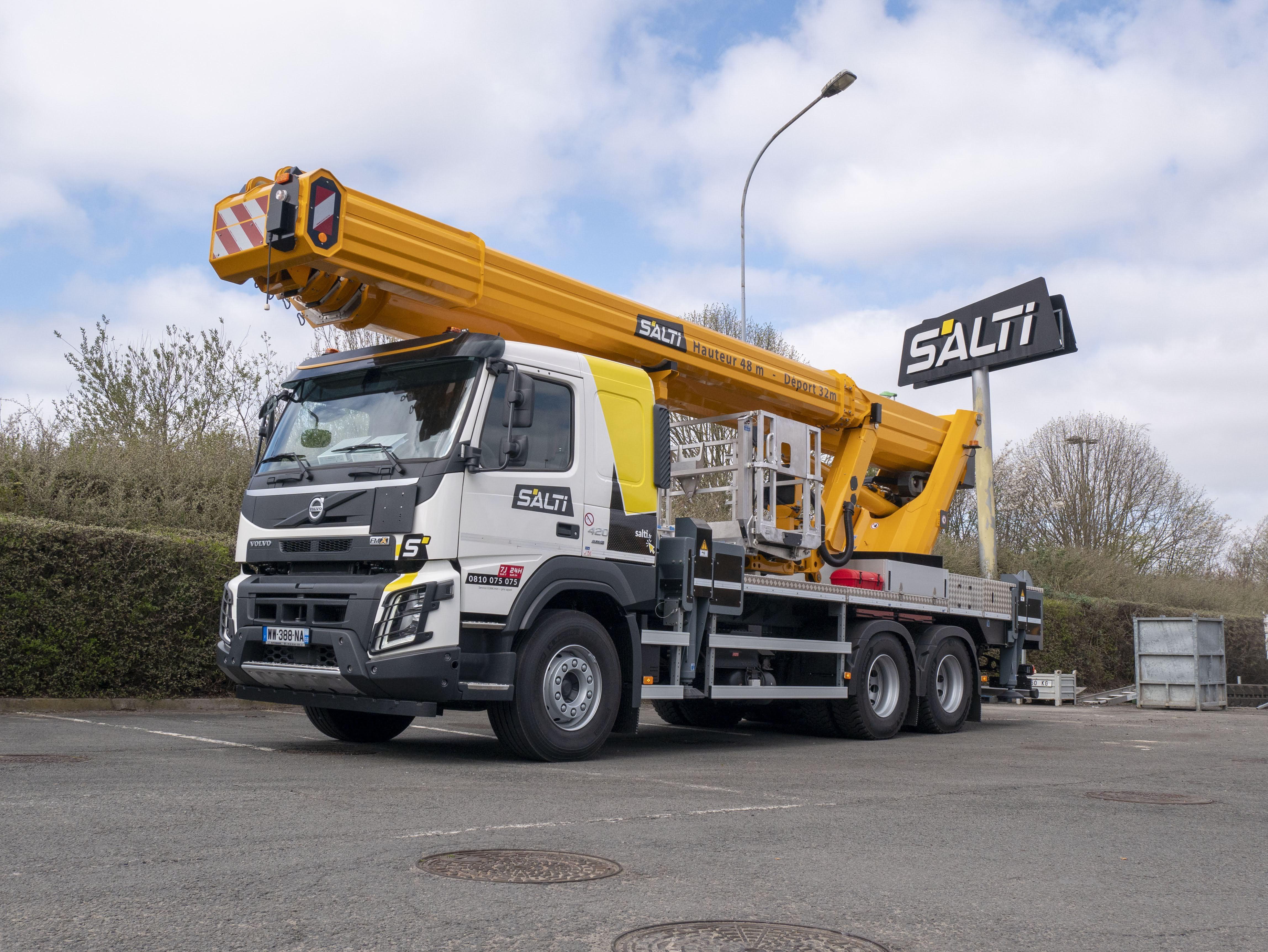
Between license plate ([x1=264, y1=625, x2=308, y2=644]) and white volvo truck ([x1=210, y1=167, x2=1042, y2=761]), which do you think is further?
license plate ([x1=264, y1=625, x2=308, y2=644])

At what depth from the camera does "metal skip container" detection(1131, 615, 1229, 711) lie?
20875mm

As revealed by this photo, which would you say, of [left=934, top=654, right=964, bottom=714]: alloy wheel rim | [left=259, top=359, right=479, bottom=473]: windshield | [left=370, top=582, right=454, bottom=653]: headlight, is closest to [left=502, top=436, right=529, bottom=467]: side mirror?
[left=259, top=359, right=479, bottom=473]: windshield

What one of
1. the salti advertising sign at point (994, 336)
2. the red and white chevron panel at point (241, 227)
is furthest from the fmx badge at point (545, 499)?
the salti advertising sign at point (994, 336)

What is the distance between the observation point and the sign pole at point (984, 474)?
556 inches

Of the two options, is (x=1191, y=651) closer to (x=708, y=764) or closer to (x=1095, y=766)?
(x=1095, y=766)

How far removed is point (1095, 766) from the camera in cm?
940

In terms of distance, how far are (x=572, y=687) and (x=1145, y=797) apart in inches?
150

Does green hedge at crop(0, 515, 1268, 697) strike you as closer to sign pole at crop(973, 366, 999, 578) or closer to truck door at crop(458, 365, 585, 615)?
truck door at crop(458, 365, 585, 615)

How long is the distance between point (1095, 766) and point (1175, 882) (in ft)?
16.6

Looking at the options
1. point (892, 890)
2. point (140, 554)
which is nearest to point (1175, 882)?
point (892, 890)

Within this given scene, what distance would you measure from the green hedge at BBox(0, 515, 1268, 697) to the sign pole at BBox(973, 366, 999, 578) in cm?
871

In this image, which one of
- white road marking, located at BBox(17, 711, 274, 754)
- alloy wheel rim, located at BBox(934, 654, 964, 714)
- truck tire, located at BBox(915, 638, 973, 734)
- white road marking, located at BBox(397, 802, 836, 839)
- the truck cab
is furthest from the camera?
alloy wheel rim, located at BBox(934, 654, 964, 714)

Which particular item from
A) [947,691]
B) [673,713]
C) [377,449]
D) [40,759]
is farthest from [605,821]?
[947,691]

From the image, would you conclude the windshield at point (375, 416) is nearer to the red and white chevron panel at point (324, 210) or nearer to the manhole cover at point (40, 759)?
the red and white chevron panel at point (324, 210)
